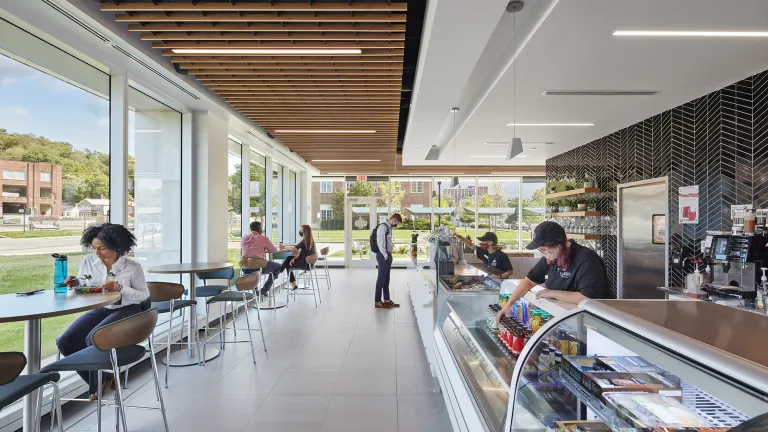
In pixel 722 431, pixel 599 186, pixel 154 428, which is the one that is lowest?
pixel 154 428

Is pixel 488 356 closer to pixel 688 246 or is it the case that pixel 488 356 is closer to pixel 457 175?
pixel 688 246

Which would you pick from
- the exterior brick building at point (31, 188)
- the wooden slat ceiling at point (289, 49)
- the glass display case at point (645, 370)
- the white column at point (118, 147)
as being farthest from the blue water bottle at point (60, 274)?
the glass display case at point (645, 370)

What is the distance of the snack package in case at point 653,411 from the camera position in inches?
48.8

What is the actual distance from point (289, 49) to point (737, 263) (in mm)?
4723

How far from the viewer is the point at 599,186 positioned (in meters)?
7.54

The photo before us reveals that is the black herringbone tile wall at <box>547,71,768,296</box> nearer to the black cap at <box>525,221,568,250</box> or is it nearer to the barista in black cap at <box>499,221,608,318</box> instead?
the barista in black cap at <box>499,221,608,318</box>

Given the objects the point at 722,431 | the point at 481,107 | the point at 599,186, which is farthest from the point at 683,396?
the point at 599,186

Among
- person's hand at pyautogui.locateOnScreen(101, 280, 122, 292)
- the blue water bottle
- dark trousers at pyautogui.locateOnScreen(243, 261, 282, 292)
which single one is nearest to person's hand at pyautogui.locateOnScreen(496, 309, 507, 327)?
person's hand at pyautogui.locateOnScreen(101, 280, 122, 292)

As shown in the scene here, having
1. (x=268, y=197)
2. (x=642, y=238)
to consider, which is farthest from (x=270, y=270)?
(x=642, y=238)

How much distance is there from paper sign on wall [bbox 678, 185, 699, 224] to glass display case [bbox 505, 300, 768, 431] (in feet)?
14.4

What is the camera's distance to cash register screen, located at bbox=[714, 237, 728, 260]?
3980 millimetres

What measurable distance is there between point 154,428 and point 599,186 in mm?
7425

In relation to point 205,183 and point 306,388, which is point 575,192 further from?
point 205,183

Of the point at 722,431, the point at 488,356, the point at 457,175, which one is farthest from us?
the point at 457,175
